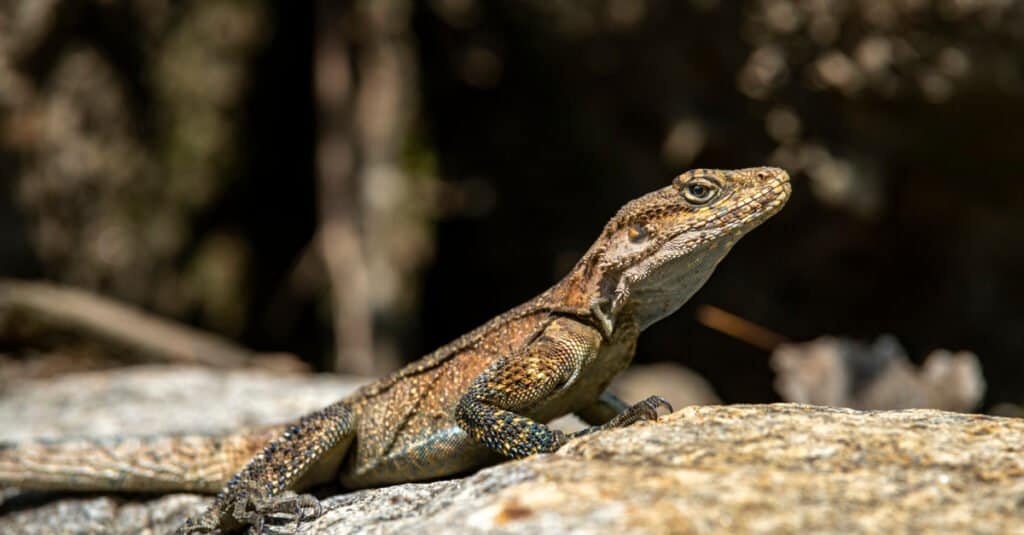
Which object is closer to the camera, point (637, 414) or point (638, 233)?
point (637, 414)

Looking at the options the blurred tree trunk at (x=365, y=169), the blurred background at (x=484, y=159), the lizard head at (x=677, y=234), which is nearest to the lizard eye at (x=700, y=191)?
the lizard head at (x=677, y=234)

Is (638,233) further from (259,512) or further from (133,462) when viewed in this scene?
(133,462)

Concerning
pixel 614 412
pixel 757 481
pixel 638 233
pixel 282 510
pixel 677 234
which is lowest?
pixel 757 481

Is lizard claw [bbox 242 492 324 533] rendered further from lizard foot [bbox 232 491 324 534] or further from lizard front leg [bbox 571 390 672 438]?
lizard front leg [bbox 571 390 672 438]

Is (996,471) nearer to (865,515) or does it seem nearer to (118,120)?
(865,515)

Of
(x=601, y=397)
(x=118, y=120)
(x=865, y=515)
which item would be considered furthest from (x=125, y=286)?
(x=865, y=515)

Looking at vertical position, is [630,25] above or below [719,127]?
above

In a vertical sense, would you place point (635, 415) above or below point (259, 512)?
below

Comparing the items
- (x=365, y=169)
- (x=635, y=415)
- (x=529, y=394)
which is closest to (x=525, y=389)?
(x=529, y=394)
